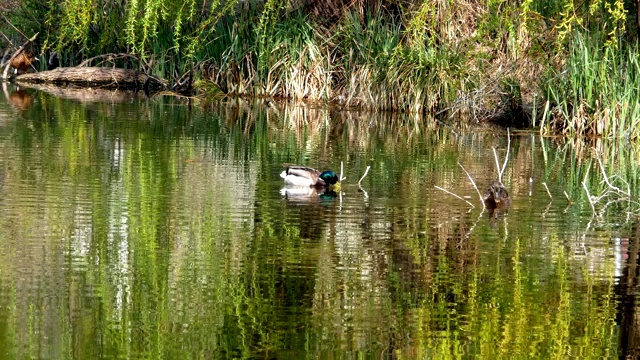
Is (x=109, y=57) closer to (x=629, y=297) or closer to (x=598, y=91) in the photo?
(x=598, y=91)

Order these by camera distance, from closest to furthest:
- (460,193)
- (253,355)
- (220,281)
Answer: (253,355) → (220,281) → (460,193)

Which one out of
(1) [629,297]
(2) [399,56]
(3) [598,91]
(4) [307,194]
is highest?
(2) [399,56]

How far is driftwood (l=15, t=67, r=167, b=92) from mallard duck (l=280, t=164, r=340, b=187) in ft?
50.1

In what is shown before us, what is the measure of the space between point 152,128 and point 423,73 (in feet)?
22.3

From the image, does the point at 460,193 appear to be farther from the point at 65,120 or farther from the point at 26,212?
the point at 65,120

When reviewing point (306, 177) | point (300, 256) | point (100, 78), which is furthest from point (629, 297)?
point (100, 78)

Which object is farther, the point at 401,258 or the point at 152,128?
the point at 152,128

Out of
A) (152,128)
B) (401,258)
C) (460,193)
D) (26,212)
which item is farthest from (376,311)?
(152,128)

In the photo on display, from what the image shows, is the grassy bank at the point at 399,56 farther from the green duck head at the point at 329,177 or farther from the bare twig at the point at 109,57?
the green duck head at the point at 329,177

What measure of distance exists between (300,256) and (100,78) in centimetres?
2014

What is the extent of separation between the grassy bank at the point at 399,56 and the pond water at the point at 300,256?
9.50 ft

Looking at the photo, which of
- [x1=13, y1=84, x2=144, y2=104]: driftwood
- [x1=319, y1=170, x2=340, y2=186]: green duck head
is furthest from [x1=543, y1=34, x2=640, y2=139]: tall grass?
[x1=13, y1=84, x2=144, y2=104]: driftwood

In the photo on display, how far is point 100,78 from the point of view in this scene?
29547mm

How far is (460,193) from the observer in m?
14.2
